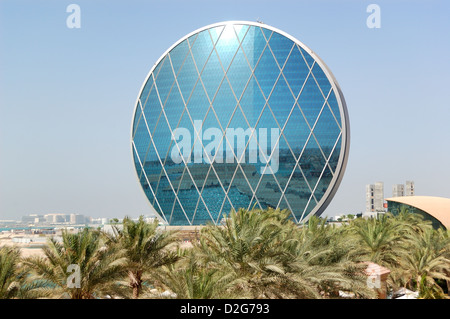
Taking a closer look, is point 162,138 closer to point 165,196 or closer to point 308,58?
point 165,196

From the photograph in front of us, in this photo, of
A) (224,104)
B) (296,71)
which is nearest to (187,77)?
(224,104)

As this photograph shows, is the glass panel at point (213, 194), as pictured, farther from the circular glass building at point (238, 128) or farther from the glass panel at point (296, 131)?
the glass panel at point (296, 131)

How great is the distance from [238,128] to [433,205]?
1011 inches

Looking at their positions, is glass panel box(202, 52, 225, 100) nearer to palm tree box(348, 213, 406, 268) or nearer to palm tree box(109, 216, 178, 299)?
palm tree box(348, 213, 406, 268)

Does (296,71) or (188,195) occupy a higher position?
(296,71)

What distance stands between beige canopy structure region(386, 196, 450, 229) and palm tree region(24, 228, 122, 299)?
1864 inches

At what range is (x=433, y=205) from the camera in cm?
6338

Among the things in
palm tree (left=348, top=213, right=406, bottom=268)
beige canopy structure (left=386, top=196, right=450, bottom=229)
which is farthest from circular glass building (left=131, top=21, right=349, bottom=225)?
palm tree (left=348, top=213, right=406, bottom=268)

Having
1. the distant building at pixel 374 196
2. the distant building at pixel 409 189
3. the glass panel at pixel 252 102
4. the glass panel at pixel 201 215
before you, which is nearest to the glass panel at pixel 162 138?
the glass panel at pixel 201 215

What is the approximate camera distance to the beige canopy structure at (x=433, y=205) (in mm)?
60900

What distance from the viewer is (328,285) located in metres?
23.0

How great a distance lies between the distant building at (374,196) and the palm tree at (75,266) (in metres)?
155

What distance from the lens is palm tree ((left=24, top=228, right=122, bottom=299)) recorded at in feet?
61.3
